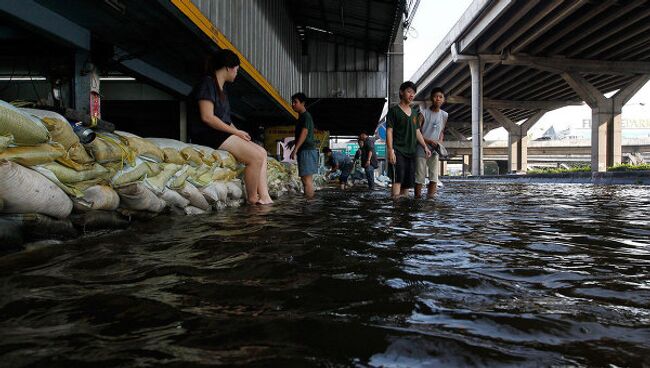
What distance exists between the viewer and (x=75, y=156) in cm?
280

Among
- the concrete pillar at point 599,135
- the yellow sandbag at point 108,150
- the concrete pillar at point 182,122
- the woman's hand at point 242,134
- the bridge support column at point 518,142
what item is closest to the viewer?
the yellow sandbag at point 108,150

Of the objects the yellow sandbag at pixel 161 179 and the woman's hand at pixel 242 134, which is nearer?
the yellow sandbag at pixel 161 179

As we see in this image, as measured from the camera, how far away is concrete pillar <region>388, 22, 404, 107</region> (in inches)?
611

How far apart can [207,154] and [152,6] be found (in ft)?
6.81

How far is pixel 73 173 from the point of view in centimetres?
272

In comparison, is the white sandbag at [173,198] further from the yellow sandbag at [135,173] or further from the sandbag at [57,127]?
the sandbag at [57,127]

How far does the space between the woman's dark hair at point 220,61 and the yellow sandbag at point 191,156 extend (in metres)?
0.68

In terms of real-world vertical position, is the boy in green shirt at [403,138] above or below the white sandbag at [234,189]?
above

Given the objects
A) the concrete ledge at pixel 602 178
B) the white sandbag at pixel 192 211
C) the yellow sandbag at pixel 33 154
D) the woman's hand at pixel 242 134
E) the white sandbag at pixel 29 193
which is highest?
the woman's hand at pixel 242 134

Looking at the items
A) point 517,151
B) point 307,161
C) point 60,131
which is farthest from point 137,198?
point 517,151

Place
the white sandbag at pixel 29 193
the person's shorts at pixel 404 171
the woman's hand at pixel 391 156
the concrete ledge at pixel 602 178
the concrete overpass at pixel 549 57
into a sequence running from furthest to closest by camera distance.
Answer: the concrete overpass at pixel 549 57 → the concrete ledge at pixel 602 178 → the person's shorts at pixel 404 171 → the woman's hand at pixel 391 156 → the white sandbag at pixel 29 193

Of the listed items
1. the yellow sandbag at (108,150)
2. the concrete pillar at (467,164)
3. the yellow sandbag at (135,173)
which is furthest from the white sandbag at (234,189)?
the concrete pillar at (467,164)

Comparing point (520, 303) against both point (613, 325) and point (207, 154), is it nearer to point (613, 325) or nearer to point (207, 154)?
point (613, 325)

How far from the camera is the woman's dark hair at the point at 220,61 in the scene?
464cm
